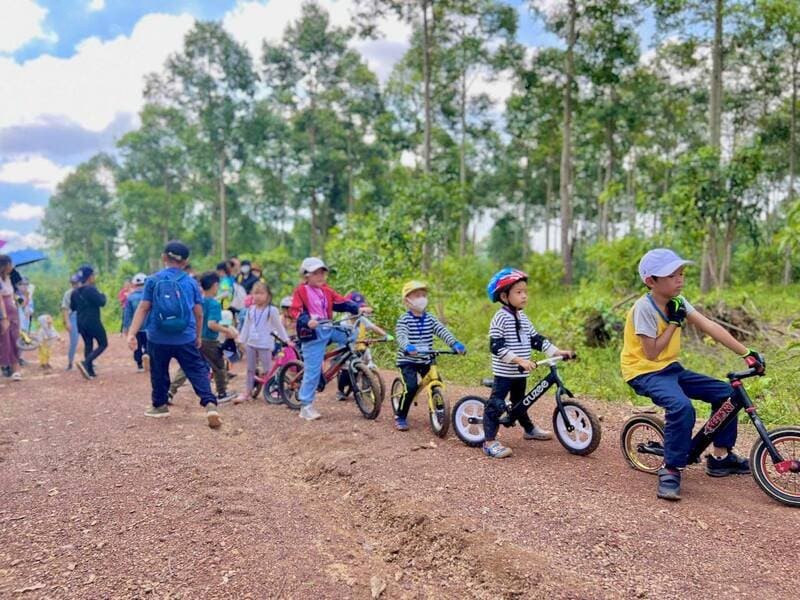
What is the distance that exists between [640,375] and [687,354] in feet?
17.5

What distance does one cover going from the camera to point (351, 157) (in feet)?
101

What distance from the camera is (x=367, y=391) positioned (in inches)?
230

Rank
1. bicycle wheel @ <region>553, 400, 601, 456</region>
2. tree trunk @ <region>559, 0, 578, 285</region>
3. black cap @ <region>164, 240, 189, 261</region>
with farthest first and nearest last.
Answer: tree trunk @ <region>559, 0, 578, 285</region> → black cap @ <region>164, 240, 189, 261</region> → bicycle wheel @ <region>553, 400, 601, 456</region>

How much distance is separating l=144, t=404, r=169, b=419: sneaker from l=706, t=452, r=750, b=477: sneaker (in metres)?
5.30

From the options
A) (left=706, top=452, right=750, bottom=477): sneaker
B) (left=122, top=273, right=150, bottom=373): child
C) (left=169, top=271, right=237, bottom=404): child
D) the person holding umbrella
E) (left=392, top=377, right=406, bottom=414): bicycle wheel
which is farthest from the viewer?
(left=122, top=273, right=150, bottom=373): child

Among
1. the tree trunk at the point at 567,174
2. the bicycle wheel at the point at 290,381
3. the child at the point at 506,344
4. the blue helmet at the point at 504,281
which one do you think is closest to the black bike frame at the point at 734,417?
the child at the point at 506,344

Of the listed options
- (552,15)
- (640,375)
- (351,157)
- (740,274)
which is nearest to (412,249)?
(640,375)

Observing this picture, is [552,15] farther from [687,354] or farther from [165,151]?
[165,151]

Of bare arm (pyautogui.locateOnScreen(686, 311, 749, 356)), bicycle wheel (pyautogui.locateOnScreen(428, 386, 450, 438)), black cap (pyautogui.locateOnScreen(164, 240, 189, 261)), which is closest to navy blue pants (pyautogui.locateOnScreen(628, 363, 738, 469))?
bare arm (pyautogui.locateOnScreen(686, 311, 749, 356))

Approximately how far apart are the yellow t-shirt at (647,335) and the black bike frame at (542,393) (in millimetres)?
645

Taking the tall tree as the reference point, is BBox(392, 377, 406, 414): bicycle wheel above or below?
below

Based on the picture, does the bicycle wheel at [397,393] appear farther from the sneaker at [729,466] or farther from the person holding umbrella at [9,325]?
the person holding umbrella at [9,325]

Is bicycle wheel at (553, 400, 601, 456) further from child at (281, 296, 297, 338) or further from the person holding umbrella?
the person holding umbrella

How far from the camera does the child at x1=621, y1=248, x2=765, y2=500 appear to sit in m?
3.46
